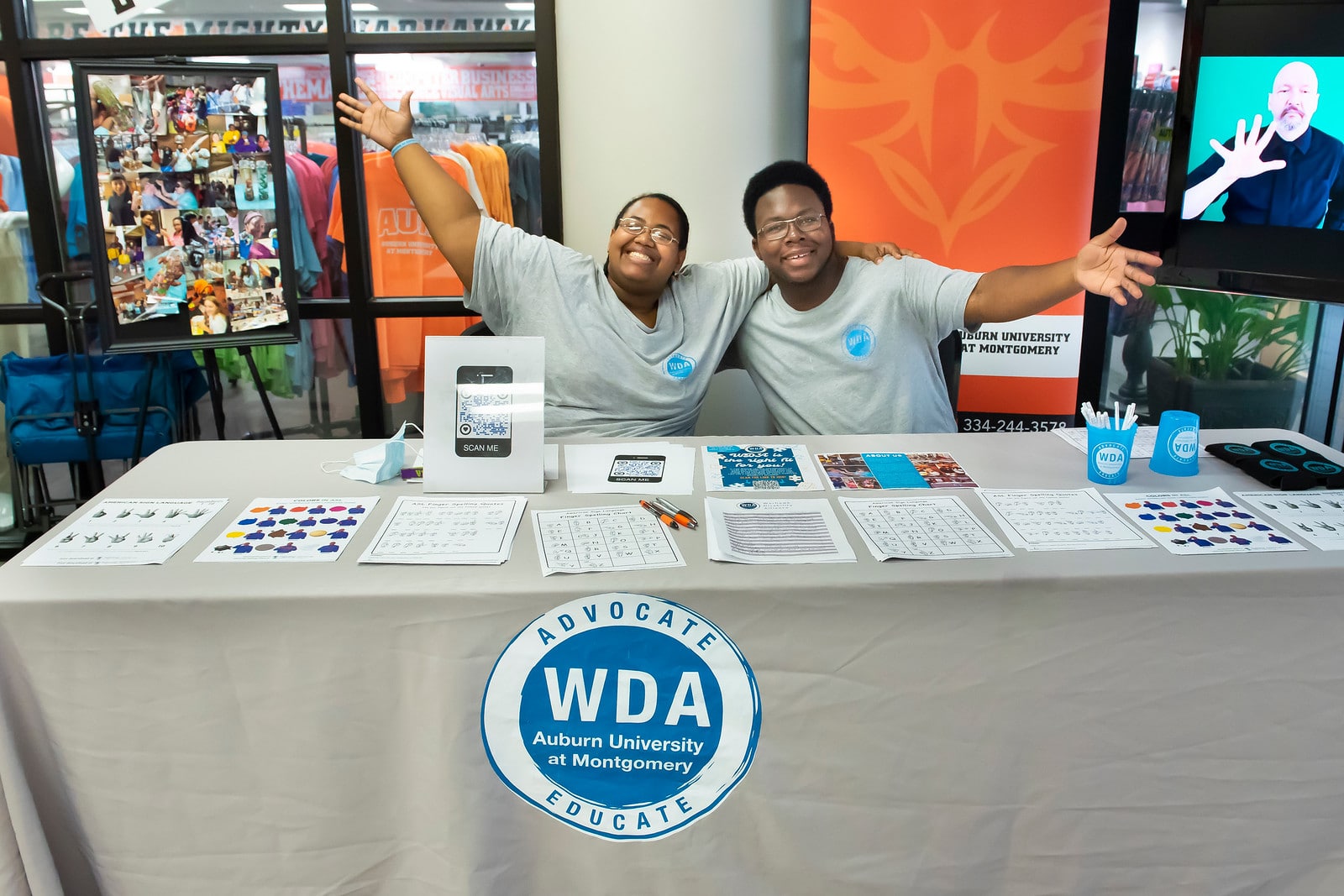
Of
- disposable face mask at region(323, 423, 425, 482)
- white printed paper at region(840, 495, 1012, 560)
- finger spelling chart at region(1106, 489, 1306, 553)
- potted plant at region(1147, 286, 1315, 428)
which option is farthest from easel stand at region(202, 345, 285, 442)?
potted plant at region(1147, 286, 1315, 428)

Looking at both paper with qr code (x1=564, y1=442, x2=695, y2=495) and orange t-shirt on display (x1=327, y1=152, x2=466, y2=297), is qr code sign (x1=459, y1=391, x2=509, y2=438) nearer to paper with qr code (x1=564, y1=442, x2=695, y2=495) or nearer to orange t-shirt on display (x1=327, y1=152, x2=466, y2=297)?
paper with qr code (x1=564, y1=442, x2=695, y2=495)

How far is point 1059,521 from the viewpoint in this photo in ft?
4.90

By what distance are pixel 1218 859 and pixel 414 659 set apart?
1.26 m

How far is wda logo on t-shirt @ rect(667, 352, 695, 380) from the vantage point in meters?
2.33

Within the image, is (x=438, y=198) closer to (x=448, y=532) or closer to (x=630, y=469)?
(x=630, y=469)

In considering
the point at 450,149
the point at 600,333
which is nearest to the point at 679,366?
the point at 600,333

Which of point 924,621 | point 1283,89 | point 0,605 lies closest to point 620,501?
point 924,621

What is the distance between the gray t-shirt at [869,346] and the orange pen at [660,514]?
924mm

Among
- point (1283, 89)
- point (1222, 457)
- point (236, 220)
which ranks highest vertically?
point (1283, 89)

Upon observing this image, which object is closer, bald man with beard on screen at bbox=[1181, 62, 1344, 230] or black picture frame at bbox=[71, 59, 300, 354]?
bald man with beard on screen at bbox=[1181, 62, 1344, 230]

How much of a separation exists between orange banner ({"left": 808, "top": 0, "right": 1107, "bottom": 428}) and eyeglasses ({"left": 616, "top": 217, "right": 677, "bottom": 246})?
90cm

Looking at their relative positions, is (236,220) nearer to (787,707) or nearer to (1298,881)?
(787,707)

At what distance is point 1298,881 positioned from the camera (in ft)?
4.52

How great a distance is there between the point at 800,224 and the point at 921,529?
1.09m
